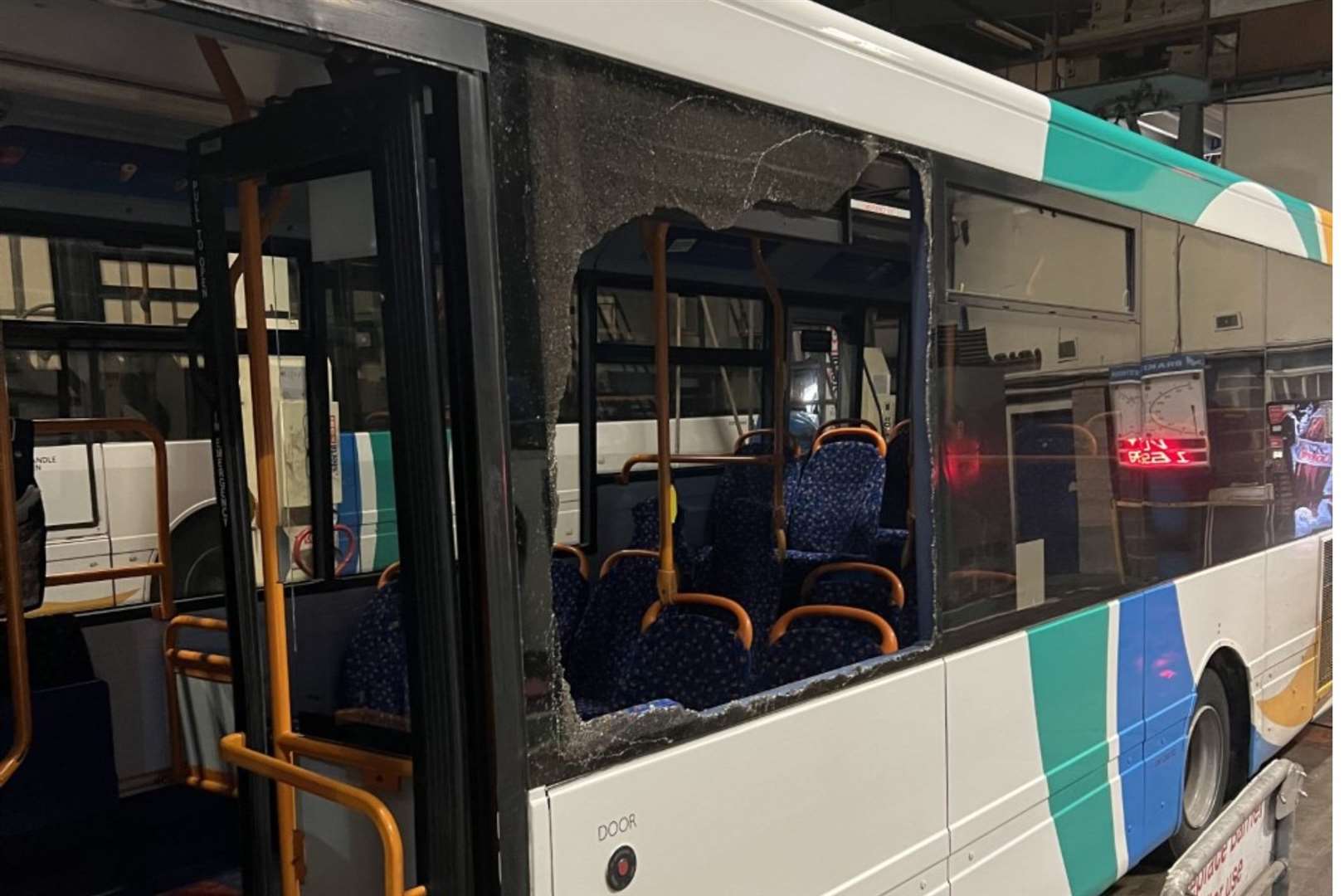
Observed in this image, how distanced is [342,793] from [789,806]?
88 centimetres

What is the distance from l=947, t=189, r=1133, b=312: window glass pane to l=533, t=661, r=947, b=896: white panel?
971 millimetres

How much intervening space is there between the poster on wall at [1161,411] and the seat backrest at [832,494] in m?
2.27

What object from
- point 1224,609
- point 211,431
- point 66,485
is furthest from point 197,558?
point 1224,609

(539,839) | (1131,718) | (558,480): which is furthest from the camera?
(1131,718)

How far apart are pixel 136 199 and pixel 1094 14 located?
6.04 metres

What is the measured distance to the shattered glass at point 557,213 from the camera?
5.65 feet

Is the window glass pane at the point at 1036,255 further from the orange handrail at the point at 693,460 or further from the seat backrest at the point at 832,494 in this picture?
the orange handrail at the point at 693,460

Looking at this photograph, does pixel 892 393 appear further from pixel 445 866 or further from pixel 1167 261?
pixel 445 866

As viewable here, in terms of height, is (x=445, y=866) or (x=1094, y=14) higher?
(x=1094, y=14)

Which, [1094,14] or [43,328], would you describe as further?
[1094,14]

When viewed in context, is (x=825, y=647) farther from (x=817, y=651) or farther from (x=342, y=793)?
(x=342, y=793)

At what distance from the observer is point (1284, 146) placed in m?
9.10

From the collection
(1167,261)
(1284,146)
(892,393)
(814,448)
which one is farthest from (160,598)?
(1284,146)

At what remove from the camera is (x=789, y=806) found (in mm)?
2201
